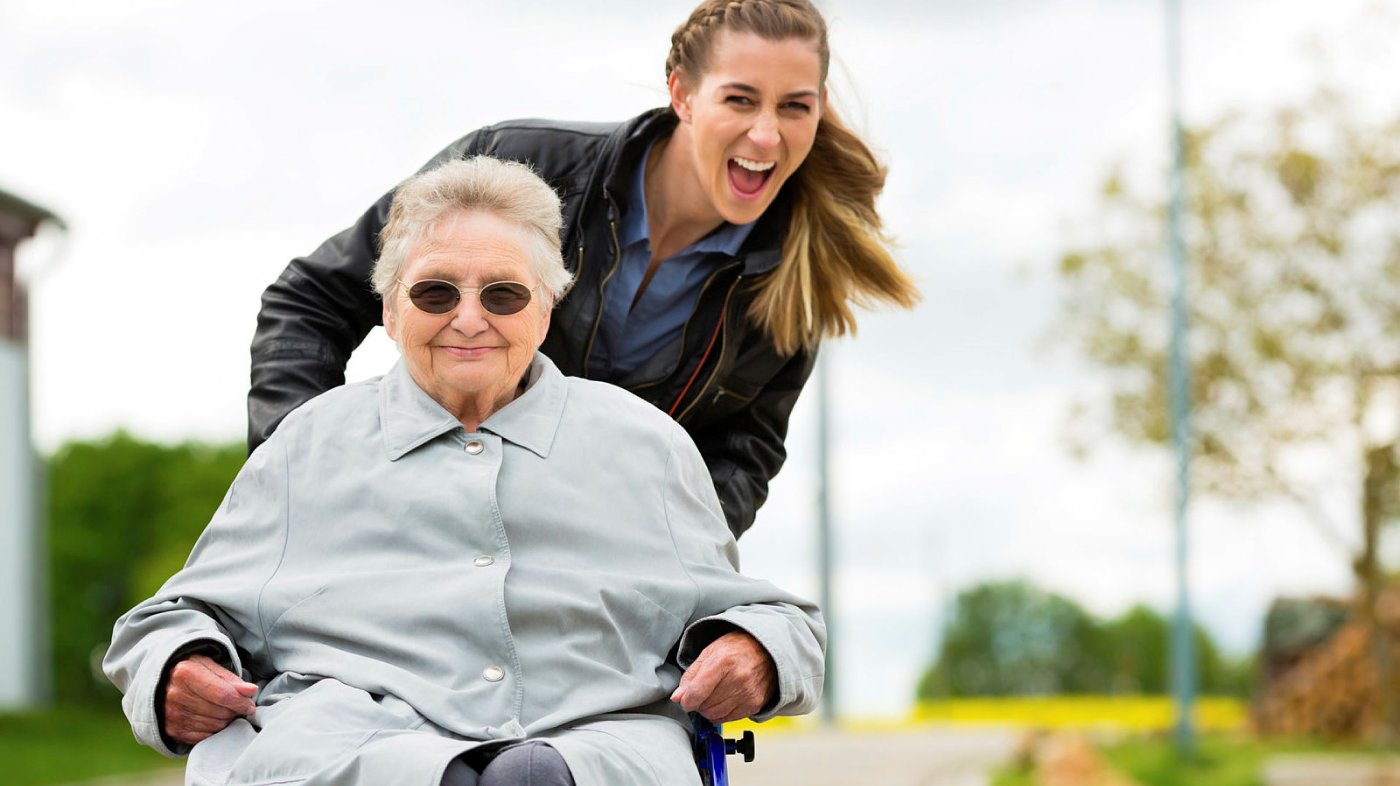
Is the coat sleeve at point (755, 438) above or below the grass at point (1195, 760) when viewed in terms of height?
above

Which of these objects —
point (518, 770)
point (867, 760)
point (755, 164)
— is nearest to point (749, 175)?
point (755, 164)

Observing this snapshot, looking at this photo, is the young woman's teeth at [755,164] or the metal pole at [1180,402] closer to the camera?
the young woman's teeth at [755,164]

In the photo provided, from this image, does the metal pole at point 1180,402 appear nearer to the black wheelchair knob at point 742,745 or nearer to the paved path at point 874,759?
the paved path at point 874,759

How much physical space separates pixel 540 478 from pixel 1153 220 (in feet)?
53.0

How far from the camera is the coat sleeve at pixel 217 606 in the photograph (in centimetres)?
262

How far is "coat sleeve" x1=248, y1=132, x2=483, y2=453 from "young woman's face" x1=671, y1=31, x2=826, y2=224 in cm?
45

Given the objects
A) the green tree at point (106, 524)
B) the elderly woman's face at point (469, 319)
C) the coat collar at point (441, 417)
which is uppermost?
the green tree at point (106, 524)

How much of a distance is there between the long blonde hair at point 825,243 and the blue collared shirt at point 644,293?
4.1 inches

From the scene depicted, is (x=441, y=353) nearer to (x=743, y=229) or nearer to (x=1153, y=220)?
(x=743, y=229)

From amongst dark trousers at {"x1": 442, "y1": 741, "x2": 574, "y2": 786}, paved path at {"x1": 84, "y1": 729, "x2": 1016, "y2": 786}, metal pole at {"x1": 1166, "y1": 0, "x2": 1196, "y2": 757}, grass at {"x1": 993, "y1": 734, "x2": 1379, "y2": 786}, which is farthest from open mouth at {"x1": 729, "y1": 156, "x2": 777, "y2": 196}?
metal pole at {"x1": 1166, "y1": 0, "x2": 1196, "y2": 757}

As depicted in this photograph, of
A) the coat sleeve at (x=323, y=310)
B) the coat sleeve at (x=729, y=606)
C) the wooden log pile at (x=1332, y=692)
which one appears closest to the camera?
the coat sleeve at (x=729, y=606)

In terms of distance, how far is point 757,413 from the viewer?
363 centimetres

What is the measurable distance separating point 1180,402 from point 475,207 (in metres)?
14.2

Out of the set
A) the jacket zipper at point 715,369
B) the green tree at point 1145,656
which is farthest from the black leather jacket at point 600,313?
the green tree at point 1145,656
